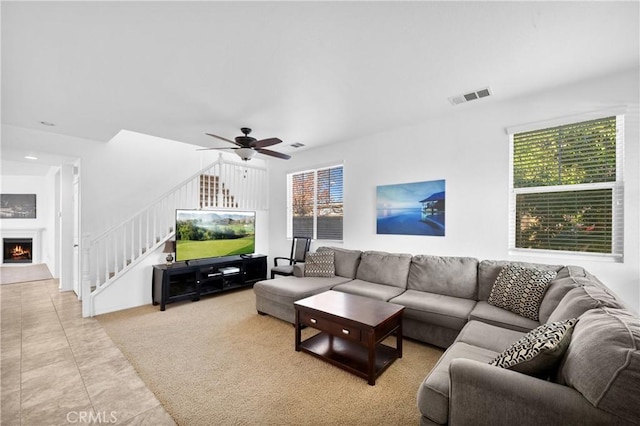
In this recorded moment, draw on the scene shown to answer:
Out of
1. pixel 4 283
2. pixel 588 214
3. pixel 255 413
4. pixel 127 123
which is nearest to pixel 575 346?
pixel 255 413

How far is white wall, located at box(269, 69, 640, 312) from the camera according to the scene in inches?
104

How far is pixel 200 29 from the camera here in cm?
197

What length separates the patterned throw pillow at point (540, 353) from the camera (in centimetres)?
129

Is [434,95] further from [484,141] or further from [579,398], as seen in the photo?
[579,398]

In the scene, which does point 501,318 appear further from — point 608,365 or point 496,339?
point 608,365

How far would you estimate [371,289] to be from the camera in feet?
11.2

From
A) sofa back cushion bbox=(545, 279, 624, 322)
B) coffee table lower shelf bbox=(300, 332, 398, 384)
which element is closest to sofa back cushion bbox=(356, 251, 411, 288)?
coffee table lower shelf bbox=(300, 332, 398, 384)

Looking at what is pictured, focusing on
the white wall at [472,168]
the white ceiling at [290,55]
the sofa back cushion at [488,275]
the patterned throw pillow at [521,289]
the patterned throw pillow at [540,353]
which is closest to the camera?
the patterned throw pillow at [540,353]

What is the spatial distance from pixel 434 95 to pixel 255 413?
340 cm

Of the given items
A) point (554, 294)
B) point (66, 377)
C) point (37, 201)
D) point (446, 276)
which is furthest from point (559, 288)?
point (37, 201)

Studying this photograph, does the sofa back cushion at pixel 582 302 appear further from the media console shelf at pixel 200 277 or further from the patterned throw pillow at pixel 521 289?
the media console shelf at pixel 200 277

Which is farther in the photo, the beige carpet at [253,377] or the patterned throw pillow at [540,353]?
the beige carpet at [253,377]

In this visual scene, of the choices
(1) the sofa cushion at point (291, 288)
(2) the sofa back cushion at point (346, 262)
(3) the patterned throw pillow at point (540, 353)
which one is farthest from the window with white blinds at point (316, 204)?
(3) the patterned throw pillow at point (540, 353)

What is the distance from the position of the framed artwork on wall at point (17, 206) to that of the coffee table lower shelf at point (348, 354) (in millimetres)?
9154
